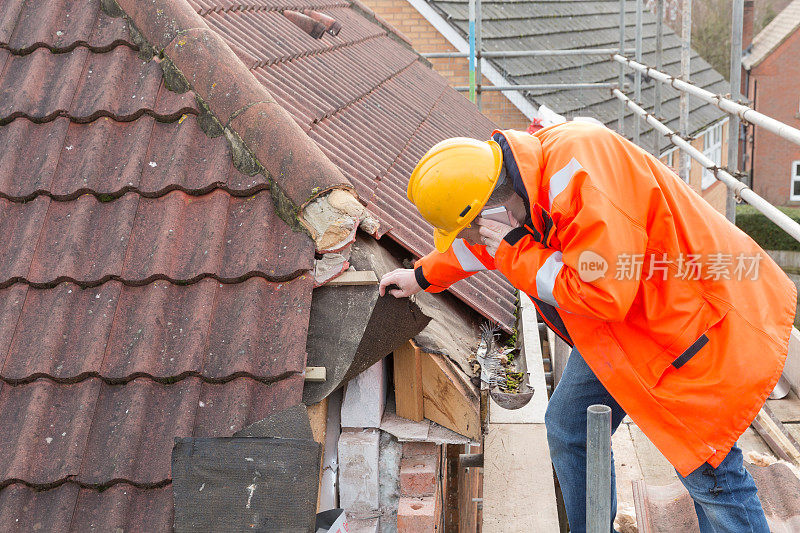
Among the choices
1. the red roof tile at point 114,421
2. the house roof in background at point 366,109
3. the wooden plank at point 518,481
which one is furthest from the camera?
the wooden plank at point 518,481

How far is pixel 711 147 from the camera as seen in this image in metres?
17.9

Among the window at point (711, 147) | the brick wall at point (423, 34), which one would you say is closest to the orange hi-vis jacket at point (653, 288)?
the brick wall at point (423, 34)

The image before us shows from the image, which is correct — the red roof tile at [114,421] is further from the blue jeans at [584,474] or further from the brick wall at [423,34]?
the brick wall at [423,34]

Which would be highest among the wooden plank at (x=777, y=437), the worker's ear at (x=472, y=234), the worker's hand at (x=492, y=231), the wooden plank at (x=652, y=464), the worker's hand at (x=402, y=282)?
the worker's hand at (x=492, y=231)

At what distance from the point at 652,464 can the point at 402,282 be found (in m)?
2.74

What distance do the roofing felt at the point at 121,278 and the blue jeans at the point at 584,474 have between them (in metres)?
0.50

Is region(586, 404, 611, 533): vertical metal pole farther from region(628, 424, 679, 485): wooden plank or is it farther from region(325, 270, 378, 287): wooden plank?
region(628, 424, 679, 485): wooden plank

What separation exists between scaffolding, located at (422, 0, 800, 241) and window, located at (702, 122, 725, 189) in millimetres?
6665

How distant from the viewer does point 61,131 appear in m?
2.65

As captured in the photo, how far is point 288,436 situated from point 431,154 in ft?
3.10

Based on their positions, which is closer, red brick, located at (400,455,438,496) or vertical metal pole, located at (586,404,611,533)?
vertical metal pole, located at (586,404,611,533)

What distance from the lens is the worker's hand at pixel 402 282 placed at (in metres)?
2.37

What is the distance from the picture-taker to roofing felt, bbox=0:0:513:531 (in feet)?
6.55

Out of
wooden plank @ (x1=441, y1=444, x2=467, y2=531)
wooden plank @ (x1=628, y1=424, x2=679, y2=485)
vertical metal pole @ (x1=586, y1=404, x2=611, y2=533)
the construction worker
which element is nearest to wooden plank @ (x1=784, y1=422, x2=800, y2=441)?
wooden plank @ (x1=628, y1=424, x2=679, y2=485)
